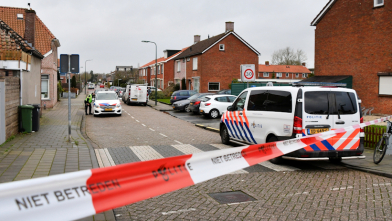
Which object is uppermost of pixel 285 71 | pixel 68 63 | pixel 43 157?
pixel 285 71

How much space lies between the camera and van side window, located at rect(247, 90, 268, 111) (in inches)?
364

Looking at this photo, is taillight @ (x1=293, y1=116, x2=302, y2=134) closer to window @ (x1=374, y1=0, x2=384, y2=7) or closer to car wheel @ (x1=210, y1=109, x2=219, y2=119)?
car wheel @ (x1=210, y1=109, x2=219, y2=119)

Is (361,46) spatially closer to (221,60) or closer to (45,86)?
(221,60)

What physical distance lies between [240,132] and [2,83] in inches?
289

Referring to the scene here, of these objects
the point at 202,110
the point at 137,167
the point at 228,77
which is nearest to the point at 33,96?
the point at 202,110

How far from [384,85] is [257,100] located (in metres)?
15.6

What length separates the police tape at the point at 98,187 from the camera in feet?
8.72

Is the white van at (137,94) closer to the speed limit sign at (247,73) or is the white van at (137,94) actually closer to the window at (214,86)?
the window at (214,86)

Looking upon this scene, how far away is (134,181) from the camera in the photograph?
331 cm

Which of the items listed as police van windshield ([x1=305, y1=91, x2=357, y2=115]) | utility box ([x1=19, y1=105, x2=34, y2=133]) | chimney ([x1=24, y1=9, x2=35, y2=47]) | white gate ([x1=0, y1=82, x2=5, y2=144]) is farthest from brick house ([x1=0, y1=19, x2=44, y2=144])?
police van windshield ([x1=305, y1=91, x2=357, y2=115])

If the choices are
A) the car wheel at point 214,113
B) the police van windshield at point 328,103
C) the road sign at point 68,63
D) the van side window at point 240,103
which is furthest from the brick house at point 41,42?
the police van windshield at point 328,103

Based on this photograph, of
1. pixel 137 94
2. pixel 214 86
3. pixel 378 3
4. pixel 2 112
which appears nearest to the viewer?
pixel 2 112

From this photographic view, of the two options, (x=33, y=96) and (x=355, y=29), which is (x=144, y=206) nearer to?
(x=33, y=96)

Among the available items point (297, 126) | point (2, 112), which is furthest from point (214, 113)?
point (297, 126)
